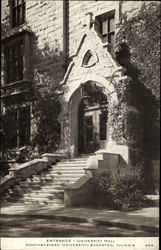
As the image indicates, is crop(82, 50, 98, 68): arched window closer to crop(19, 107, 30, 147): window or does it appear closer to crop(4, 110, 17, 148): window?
crop(19, 107, 30, 147): window

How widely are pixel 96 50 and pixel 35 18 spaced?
1609 millimetres

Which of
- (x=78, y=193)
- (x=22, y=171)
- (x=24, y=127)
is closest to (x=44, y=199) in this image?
Answer: (x=78, y=193)

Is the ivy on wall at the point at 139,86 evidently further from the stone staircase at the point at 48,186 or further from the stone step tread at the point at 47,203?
the stone step tread at the point at 47,203

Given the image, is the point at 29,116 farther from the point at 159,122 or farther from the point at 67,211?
the point at 159,122

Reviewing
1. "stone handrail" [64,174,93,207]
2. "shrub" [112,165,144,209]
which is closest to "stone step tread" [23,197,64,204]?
"stone handrail" [64,174,93,207]

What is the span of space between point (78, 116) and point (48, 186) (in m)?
1.74

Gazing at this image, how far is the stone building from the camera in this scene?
7.56 m

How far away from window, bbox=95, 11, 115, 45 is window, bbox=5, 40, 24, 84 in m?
2.02

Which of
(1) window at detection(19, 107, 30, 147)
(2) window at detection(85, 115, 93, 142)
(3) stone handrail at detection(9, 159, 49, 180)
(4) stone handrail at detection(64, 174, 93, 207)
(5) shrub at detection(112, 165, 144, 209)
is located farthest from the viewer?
(3) stone handrail at detection(9, 159, 49, 180)

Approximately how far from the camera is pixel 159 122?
593 centimetres

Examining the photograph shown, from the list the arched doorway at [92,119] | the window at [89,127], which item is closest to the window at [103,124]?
the arched doorway at [92,119]

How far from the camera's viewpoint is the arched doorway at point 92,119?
756 centimetres

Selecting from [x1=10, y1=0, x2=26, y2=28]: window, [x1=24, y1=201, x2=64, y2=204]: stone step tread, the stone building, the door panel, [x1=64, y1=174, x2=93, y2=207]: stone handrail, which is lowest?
[x1=24, y1=201, x2=64, y2=204]: stone step tread

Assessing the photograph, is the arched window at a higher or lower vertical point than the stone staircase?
higher
